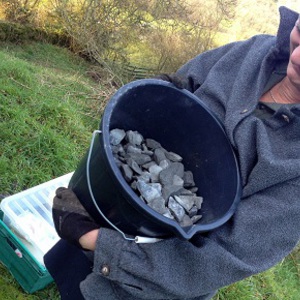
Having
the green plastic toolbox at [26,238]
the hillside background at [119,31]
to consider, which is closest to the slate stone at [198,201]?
the green plastic toolbox at [26,238]

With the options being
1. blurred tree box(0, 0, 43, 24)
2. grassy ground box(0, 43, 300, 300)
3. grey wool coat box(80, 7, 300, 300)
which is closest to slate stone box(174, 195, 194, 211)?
grey wool coat box(80, 7, 300, 300)

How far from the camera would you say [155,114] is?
52.6 inches

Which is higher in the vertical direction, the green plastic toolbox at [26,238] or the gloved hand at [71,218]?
the gloved hand at [71,218]

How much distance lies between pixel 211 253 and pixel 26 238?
1147 millimetres

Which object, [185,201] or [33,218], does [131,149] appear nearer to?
[185,201]

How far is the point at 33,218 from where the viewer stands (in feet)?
6.33

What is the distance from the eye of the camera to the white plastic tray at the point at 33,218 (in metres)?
1.85

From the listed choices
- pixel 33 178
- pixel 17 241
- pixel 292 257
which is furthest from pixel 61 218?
pixel 292 257

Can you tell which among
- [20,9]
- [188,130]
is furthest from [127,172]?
[20,9]

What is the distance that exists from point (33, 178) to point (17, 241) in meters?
0.71

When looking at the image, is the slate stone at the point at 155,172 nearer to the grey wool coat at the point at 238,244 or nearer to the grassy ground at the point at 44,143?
the grey wool coat at the point at 238,244

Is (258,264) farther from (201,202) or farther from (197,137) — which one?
(197,137)

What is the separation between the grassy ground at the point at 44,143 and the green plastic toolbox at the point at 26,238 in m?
0.11

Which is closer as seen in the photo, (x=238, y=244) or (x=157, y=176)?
(x=238, y=244)
